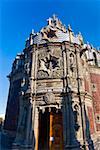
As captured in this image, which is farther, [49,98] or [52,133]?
[49,98]

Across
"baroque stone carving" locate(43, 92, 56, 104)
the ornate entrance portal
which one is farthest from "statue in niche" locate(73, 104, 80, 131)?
"baroque stone carving" locate(43, 92, 56, 104)

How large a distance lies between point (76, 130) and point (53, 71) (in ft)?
18.8

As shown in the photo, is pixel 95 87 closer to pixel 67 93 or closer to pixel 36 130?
pixel 67 93

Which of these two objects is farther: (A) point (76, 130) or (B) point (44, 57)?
(B) point (44, 57)

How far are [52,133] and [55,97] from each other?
3015 mm

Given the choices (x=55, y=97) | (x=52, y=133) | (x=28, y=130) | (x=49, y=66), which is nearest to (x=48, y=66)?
(x=49, y=66)

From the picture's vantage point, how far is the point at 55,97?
17641 mm

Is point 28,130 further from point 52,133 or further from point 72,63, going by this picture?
point 72,63

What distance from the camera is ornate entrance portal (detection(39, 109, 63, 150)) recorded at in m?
16.9

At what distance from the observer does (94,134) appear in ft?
59.0

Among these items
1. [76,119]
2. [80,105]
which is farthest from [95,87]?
[76,119]

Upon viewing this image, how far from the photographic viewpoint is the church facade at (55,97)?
1652 centimetres

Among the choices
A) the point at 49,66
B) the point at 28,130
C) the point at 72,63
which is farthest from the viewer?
the point at 49,66

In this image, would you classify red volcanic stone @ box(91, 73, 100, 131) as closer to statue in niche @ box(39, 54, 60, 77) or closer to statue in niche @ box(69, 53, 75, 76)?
statue in niche @ box(69, 53, 75, 76)
